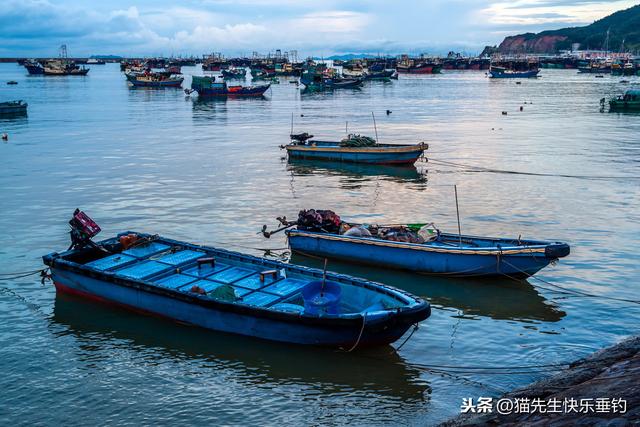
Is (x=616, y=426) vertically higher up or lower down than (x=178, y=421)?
higher up

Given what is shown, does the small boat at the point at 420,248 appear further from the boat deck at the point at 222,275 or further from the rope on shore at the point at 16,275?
the rope on shore at the point at 16,275

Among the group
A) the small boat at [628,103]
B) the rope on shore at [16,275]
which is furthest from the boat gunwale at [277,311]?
the small boat at [628,103]

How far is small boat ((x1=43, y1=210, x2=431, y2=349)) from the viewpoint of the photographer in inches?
453

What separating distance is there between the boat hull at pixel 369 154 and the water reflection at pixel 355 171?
0.90ft

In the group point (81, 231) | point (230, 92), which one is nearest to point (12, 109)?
point (230, 92)

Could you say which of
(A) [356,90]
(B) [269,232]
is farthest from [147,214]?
(A) [356,90]

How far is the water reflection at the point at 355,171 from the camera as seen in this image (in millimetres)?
29530

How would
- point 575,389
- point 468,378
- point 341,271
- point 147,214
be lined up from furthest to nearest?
point 147,214 → point 341,271 → point 468,378 → point 575,389

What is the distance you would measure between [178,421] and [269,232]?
10.1 meters

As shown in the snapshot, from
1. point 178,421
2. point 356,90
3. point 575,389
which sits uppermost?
point 356,90

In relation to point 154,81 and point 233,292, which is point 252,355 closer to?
point 233,292

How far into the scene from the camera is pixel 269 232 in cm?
1962

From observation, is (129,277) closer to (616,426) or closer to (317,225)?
(317,225)

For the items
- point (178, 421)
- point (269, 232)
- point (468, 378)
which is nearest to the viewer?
point (178, 421)
